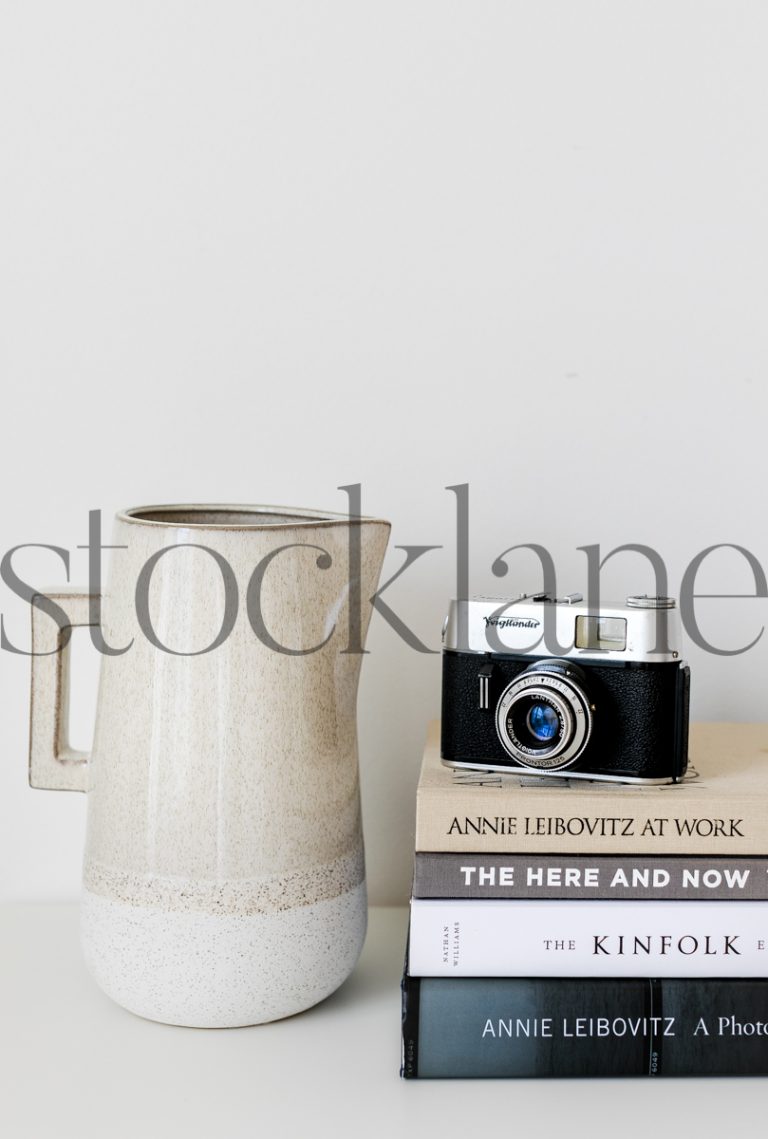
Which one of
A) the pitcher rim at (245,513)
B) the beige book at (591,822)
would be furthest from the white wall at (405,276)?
the beige book at (591,822)

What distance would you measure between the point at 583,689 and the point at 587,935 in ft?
0.37

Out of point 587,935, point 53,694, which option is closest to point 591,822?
point 587,935

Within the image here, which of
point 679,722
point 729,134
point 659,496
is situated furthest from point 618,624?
point 729,134

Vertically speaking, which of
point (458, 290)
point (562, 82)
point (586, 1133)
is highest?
point (562, 82)

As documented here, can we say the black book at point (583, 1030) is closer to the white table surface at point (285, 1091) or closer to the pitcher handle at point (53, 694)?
the white table surface at point (285, 1091)

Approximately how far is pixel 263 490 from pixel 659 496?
241 mm

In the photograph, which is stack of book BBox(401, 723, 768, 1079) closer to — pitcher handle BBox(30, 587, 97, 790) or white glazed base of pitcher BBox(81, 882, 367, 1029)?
white glazed base of pitcher BBox(81, 882, 367, 1029)

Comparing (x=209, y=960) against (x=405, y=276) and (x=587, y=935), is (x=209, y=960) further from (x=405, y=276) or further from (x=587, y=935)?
(x=405, y=276)

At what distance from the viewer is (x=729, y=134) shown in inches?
28.5

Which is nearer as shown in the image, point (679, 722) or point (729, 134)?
point (679, 722)

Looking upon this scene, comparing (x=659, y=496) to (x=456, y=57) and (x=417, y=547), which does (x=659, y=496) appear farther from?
(x=456, y=57)

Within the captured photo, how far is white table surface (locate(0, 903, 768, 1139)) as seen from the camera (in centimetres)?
51

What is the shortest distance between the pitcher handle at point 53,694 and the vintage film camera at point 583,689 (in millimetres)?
213

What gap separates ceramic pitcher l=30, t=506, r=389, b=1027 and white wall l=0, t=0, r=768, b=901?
17cm
